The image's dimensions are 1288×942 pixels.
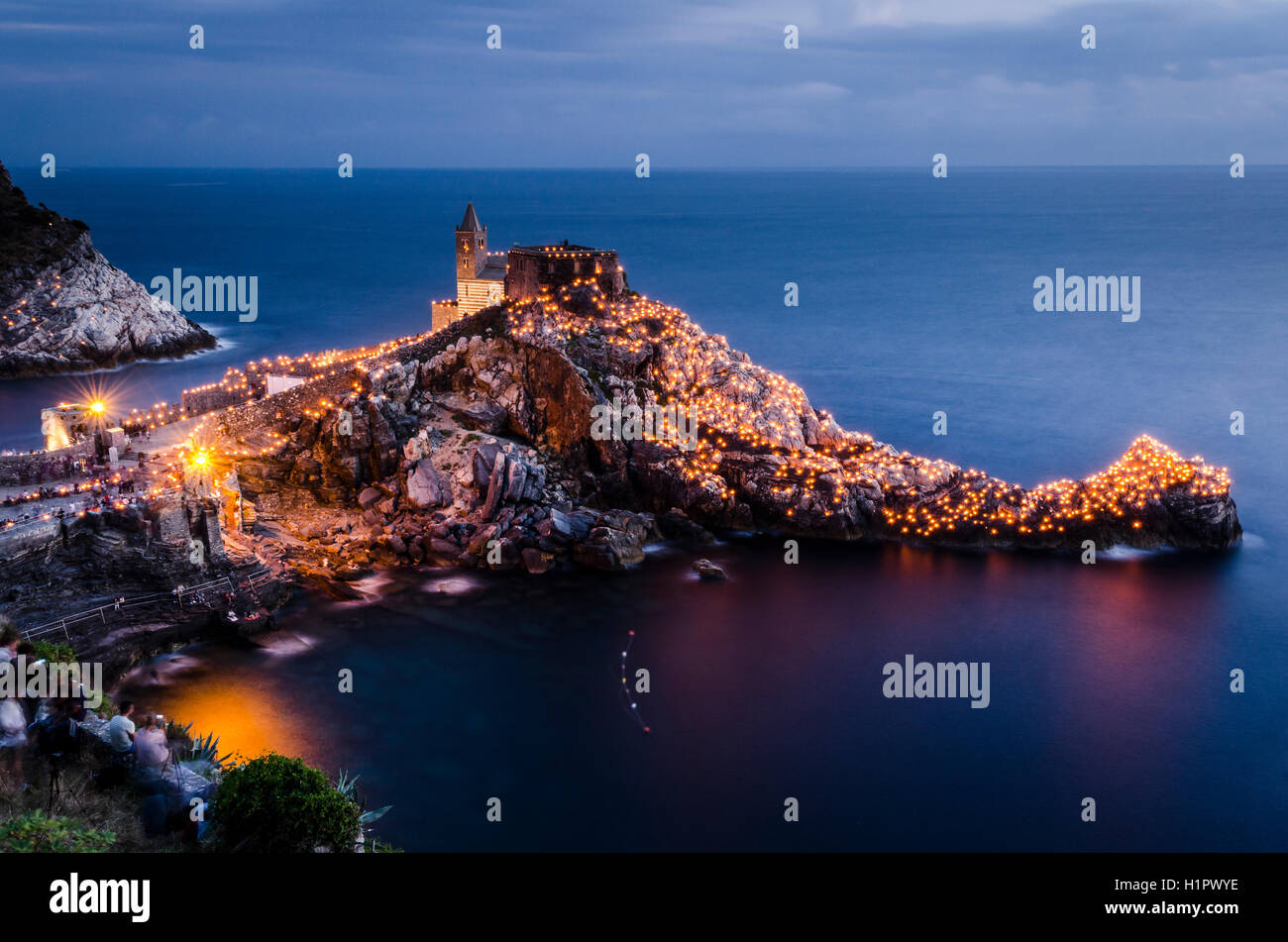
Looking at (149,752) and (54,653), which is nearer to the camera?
(149,752)

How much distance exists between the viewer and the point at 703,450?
45500 mm

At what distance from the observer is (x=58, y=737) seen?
57.8 feet

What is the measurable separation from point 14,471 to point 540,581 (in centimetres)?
1759

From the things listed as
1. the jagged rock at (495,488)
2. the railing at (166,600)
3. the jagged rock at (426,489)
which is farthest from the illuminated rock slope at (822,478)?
the railing at (166,600)

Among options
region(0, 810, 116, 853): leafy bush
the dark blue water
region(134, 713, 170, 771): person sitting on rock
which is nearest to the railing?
the dark blue water

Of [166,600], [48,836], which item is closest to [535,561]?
[166,600]

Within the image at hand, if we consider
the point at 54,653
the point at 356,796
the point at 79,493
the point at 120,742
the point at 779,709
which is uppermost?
the point at 79,493

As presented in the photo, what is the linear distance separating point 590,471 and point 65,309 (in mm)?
42655

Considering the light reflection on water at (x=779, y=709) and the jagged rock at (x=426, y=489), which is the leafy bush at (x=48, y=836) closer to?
the light reflection on water at (x=779, y=709)

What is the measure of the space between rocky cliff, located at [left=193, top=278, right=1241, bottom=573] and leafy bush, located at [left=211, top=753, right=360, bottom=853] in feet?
72.0

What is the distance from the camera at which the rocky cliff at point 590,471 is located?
135 feet

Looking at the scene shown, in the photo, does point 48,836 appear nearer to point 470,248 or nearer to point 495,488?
point 495,488

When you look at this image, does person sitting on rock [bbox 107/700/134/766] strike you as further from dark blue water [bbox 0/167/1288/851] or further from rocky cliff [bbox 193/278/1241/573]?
rocky cliff [bbox 193/278/1241/573]
